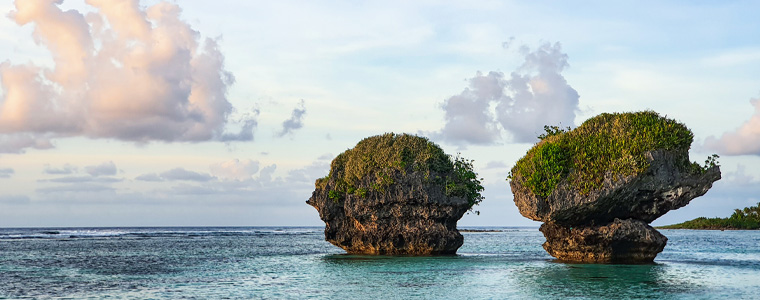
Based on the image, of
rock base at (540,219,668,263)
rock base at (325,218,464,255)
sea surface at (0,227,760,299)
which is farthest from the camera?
rock base at (325,218,464,255)

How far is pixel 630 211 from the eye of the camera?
109ft

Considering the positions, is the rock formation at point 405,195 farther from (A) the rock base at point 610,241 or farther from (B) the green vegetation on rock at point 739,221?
(B) the green vegetation on rock at point 739,221

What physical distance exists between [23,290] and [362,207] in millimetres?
21130

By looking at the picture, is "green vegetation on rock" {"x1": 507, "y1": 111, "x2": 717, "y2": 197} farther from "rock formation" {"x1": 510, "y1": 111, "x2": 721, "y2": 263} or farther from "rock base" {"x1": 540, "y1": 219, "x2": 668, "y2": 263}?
"rock base" {"x1": 540, "y1": 219, "x2": 668, "y2": 263}

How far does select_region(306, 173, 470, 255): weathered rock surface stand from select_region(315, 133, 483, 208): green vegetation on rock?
47 centimetres

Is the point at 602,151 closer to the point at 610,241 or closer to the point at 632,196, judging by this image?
the point at 632,196

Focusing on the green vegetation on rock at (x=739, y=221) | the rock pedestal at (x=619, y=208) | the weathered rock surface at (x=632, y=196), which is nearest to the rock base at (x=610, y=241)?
the rock pedestal at (x=619, y=208)

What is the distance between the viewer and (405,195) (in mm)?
41094

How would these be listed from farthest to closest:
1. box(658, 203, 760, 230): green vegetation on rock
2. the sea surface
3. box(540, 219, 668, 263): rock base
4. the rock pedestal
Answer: box(658, 203, 760, 230): green vegetation on rock
box(540, 219, 668, 263): rock base
the rock pedestal
the sea surface

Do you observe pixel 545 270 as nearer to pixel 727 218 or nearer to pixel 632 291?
pixel 632 291

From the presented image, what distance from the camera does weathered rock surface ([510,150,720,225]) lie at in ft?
103

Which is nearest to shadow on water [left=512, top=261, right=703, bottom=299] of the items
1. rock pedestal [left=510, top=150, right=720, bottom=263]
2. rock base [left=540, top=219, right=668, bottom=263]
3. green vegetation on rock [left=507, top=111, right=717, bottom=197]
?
rock base [left=540, top=219, right=668, bottom=263]

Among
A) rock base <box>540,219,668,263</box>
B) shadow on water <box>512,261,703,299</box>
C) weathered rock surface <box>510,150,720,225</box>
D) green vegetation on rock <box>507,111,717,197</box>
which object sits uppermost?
green vegetation on rock <box>507,111,717,197</box>

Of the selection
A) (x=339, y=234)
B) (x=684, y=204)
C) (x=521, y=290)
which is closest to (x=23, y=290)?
(x=521, y=290)
